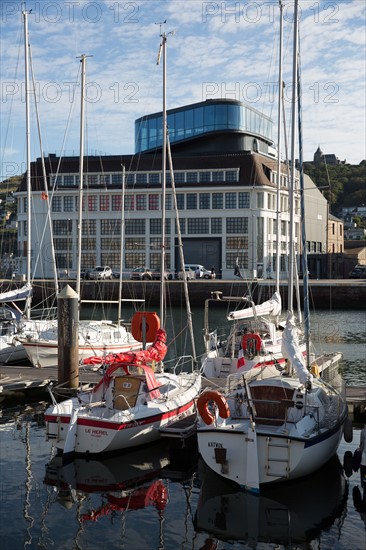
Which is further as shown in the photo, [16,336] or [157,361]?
[16,336]

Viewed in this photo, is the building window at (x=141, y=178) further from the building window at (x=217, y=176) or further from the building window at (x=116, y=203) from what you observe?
the building window at (x=217, y=176)

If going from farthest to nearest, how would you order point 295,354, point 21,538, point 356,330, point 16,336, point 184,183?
point 184,183
point 356,330
point 16,336
point 295,354
point 21,538

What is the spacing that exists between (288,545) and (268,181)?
72107mm

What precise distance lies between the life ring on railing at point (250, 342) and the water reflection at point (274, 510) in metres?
10.2

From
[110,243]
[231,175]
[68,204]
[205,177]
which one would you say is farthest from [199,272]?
[68,204]

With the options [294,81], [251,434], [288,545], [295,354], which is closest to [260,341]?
[295,354]

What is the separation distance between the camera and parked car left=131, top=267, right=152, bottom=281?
74562mm

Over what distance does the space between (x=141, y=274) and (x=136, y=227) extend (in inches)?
419

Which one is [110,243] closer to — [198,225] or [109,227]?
[109,227]

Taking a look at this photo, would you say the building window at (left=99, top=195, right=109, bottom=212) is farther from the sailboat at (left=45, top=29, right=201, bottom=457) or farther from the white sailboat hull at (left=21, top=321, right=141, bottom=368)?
the sailboat at (left=45, top=29, right=201, bottom=457)

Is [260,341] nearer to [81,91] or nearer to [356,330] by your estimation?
[81,91]

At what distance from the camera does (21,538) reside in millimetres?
14281

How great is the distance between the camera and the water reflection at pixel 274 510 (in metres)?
14.9

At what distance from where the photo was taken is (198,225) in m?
83.6
